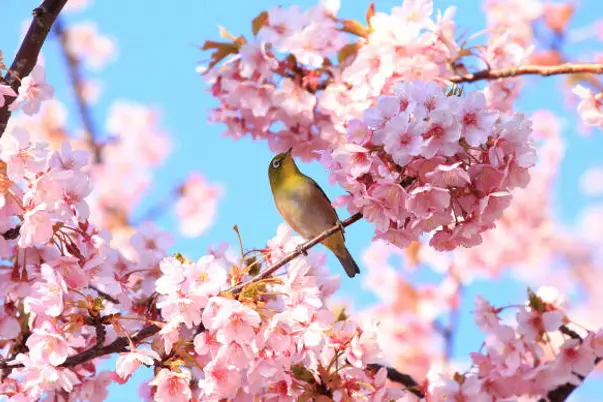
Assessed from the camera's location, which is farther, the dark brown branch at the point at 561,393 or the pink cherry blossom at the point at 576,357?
the dark brown branch at the point at 561,393

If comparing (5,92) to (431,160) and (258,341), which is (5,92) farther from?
(431,160)

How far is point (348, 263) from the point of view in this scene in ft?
15.9

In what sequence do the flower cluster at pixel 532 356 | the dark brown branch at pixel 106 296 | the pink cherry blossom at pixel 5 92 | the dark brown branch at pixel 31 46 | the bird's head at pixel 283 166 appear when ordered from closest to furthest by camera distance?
the pink cherry blossom at pixel 5 92
the dark brown branch at pixel 31 46
the dark brown branch at pixel 106 296
the flower cluster at pixel 532 356
the bird's head at pixel 283 166

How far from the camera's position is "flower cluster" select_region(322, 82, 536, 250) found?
2.88 m

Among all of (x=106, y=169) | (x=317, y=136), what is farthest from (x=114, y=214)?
(x=317, y=136)

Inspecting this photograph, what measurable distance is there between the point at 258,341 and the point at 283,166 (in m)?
2.00

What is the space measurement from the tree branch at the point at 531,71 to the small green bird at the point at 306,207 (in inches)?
43.0

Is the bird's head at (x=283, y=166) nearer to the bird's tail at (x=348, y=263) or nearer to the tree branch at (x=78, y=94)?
the bird's tail at (x=348, y=263)

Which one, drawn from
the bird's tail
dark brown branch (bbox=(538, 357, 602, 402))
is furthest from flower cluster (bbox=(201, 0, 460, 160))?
dark brown branch (bbox=(538, 357, 602, 402))

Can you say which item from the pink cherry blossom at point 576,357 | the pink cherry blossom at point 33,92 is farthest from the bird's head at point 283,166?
the pink cherry blossom at point 576,357

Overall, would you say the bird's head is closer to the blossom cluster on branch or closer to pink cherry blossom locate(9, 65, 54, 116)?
the blossom cluster on branch

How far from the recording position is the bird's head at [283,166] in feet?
16.5

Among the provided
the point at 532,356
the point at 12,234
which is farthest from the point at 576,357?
the point at 12,234

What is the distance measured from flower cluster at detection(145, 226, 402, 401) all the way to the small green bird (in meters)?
1.03
